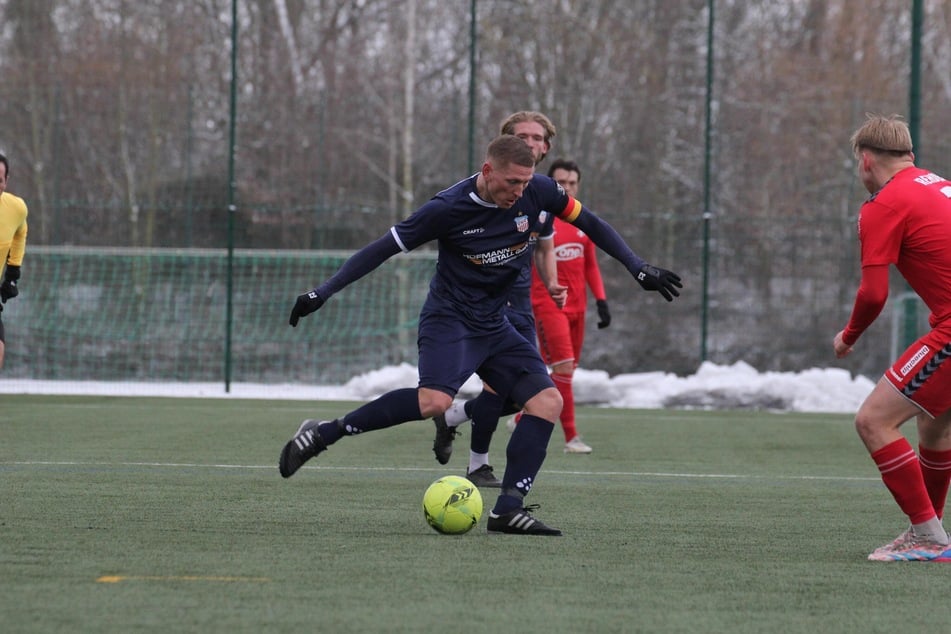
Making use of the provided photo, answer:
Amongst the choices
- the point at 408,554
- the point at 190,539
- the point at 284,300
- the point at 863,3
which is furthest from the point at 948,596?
the point at 863,3

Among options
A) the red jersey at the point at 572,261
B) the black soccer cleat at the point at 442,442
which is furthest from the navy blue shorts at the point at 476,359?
the red jersey at the point at 572,261

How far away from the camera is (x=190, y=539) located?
223 inches

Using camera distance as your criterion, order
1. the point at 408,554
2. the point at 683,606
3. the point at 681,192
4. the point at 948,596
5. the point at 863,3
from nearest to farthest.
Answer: the point at 683,606
the point at 948,596
the point at 408,554
the point at 681,192
the point at 863,3

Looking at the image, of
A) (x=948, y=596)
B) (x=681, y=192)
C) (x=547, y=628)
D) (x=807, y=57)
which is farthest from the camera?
(x=807, y=57)

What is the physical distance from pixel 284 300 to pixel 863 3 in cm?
938

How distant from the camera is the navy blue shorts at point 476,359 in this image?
6.33 meters

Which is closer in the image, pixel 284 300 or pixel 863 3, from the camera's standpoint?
pixel 284 300

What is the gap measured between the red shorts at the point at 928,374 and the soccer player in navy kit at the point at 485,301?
1.06 meters

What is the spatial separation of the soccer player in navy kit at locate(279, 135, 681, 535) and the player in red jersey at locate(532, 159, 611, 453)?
3362 millimetres

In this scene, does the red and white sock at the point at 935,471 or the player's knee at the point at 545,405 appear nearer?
Answer: the red and white sock at the point at 935,471

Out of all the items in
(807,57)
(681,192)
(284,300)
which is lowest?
(284,300)

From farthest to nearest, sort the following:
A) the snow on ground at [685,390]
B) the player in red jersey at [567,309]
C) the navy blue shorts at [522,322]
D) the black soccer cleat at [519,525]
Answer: the snow on ground at [685,390], the player in red jersey at [567,309], the navy blue shorts at [522,322], the black soccer cleat at [519,525]

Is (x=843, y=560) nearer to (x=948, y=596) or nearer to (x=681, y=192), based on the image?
(x=948, y=596)

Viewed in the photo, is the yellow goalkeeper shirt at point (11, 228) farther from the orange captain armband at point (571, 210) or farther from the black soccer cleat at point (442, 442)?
the orange captain armband at point (571, 210)
